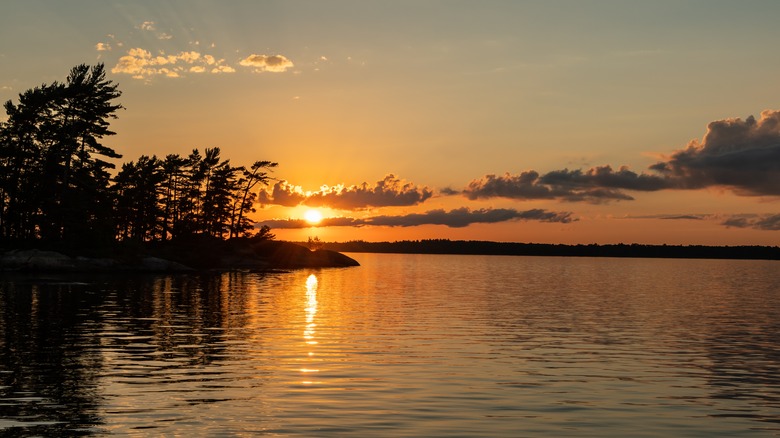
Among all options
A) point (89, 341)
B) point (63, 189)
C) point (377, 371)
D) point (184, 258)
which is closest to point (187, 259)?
point (184, 258)

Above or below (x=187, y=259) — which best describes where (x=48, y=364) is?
below

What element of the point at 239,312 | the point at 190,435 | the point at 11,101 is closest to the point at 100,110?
the point at 11,101

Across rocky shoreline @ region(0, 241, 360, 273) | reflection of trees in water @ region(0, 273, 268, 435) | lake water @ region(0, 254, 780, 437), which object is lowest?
lake water @ region(0, 254, 780, 437)

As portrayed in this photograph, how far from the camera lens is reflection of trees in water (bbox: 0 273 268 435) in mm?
18844

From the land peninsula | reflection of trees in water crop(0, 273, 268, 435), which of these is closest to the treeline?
the land peninsula

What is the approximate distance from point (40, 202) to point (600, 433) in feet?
305

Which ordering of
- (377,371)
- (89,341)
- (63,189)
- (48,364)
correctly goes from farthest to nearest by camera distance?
(63,189) → (89,341) → (377,371) → (48,364)

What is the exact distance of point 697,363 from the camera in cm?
2908

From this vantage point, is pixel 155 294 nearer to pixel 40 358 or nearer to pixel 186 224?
pixel 40 358

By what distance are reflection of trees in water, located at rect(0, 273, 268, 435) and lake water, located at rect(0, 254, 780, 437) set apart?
0.10 metres

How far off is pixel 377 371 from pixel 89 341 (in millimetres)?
14111

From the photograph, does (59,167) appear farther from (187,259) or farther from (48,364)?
(48,364)

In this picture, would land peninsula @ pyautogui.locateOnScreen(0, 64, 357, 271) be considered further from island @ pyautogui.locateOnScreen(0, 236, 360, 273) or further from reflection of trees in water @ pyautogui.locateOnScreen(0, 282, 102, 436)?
reflection of trees in water @ pyautogui.locateOnScreen(0, 282, 102, 436)

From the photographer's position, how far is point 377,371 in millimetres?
25312
